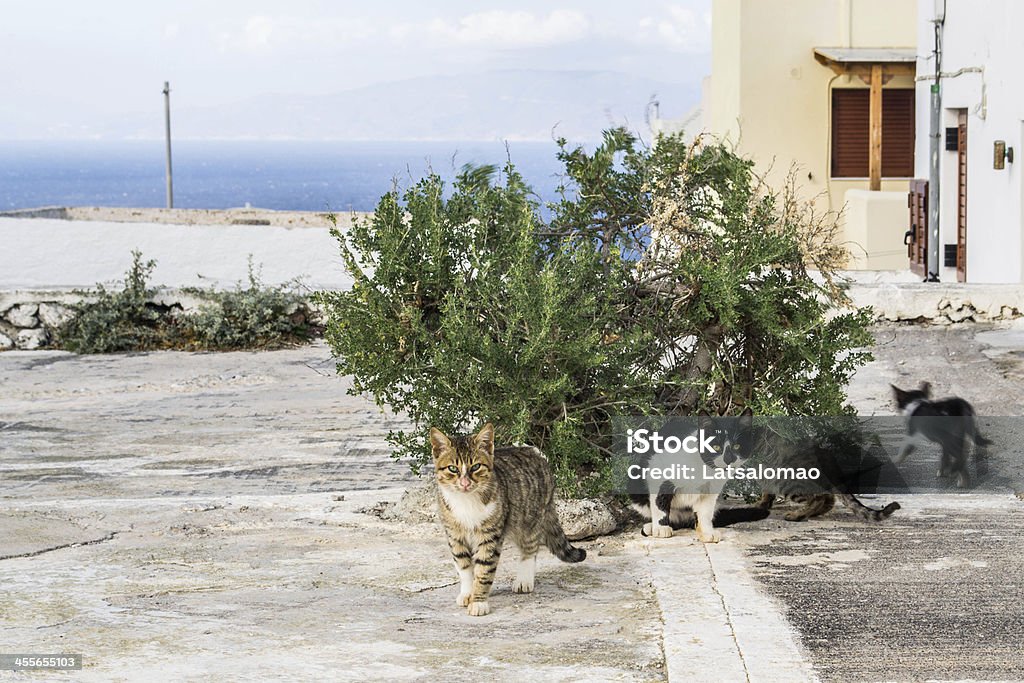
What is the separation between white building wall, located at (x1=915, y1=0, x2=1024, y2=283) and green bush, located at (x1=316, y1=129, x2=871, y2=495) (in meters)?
9.25

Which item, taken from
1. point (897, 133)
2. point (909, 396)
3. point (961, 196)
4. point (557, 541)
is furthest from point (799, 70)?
point (557, 541)

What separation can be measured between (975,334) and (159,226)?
10546 mm

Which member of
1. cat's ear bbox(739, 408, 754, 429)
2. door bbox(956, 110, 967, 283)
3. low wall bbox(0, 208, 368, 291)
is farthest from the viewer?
door bbox(956, 110, 967, 283)

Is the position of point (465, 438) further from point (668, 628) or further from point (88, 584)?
point (88, 584)

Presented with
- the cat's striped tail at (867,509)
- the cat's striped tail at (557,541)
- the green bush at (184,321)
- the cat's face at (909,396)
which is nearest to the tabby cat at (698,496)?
the cat's striped tail at (867,509)

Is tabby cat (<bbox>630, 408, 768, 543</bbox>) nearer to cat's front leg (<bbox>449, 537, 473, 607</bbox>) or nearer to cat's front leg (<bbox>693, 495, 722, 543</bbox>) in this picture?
cat's front leg (<bbox>693, 495, 722, 543</bbox>)

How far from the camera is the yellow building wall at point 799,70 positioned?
24906 millimetres

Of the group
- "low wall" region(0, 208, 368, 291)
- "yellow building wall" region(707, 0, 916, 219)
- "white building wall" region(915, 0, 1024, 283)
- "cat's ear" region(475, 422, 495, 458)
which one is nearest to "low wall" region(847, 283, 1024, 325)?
"white building wall" region(915, 0, 1024, 283)

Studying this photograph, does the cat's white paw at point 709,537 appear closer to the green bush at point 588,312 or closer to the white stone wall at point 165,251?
the green bush at point 588,312

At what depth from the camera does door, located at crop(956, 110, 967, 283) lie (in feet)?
60.3

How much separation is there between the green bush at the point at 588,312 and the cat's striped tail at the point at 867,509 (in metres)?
0.45

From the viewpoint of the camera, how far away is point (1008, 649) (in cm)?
511

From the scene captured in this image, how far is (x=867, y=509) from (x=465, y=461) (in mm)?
2476

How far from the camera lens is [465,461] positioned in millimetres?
5730
